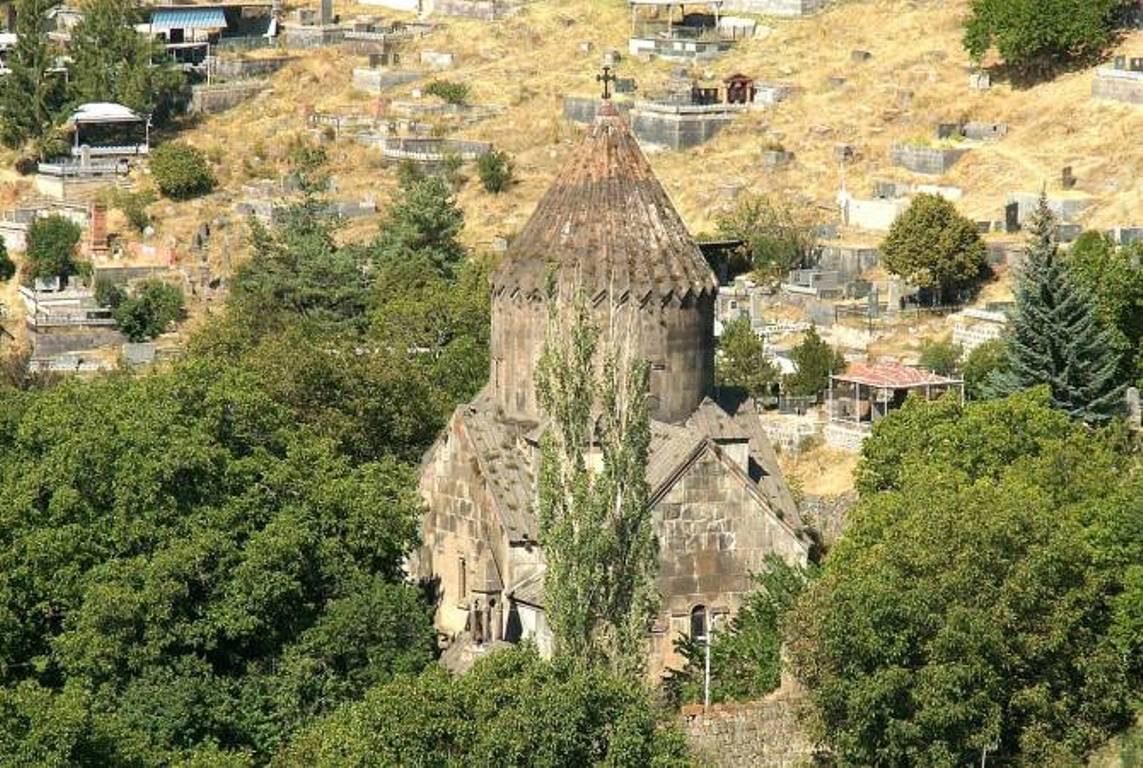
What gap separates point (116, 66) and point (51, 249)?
16.7 meters

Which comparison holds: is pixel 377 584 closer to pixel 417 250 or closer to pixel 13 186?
pixel 417 250

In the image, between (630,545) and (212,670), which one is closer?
(630,545)

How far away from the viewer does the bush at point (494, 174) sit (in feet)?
344

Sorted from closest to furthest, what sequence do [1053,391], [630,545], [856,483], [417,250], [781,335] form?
[630,545]
[856,483]
[1053,391]
[781,335]
[417,250]

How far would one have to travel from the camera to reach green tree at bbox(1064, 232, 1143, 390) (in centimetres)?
6819

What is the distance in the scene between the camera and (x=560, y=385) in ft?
152

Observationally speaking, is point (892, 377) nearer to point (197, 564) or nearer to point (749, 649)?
point (749, 649)

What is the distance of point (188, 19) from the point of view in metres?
125

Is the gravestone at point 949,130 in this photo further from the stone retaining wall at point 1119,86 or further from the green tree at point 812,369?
the green tree at point 812,369

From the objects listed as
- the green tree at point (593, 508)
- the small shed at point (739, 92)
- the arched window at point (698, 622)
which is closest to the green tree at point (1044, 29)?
the small shed at point (739, 92)

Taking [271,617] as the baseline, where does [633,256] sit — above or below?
above

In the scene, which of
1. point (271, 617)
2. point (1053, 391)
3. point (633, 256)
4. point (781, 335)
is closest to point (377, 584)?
point (271, 617)

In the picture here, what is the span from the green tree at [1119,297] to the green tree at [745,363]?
301 inches

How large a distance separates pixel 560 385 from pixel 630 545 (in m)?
2.48
